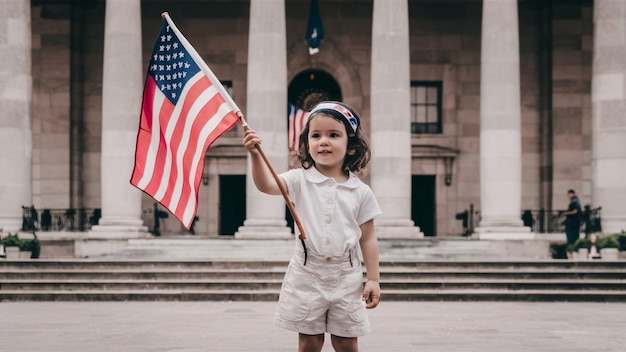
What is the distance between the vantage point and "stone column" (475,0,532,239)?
1211 inches

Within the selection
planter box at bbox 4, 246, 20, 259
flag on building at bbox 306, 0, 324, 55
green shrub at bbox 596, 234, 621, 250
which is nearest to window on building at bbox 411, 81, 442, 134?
flag on building at bbox 306, 0, 324, 55

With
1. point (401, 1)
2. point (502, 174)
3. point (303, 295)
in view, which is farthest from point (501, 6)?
point (303, 295)

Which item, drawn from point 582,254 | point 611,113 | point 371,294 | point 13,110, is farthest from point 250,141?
point 611,113

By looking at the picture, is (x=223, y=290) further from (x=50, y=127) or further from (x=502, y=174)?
(x=50, y=127)

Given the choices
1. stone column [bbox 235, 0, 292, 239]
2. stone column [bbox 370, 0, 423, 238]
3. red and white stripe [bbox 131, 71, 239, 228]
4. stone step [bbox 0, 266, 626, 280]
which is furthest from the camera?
stone column [bbox 235, 0, 292, 239]

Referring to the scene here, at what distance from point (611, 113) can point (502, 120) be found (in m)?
3.85

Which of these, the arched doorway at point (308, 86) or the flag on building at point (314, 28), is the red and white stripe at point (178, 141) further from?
the arched doorway at point (308, 86)

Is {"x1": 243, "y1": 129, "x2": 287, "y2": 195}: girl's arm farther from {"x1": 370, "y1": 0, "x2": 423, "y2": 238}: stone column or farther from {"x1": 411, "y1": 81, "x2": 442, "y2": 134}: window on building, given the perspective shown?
{"x1": 411, "y1": 81, "x2": 442, "y2": 134}: window on building

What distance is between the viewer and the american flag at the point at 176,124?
8133 mm

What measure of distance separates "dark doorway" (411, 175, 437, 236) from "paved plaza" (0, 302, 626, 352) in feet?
54.4

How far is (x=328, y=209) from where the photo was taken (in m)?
6.84

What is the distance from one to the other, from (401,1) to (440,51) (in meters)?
9.52

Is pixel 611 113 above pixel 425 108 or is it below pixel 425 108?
below

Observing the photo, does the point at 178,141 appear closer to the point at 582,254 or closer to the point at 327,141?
the point at 327,141
